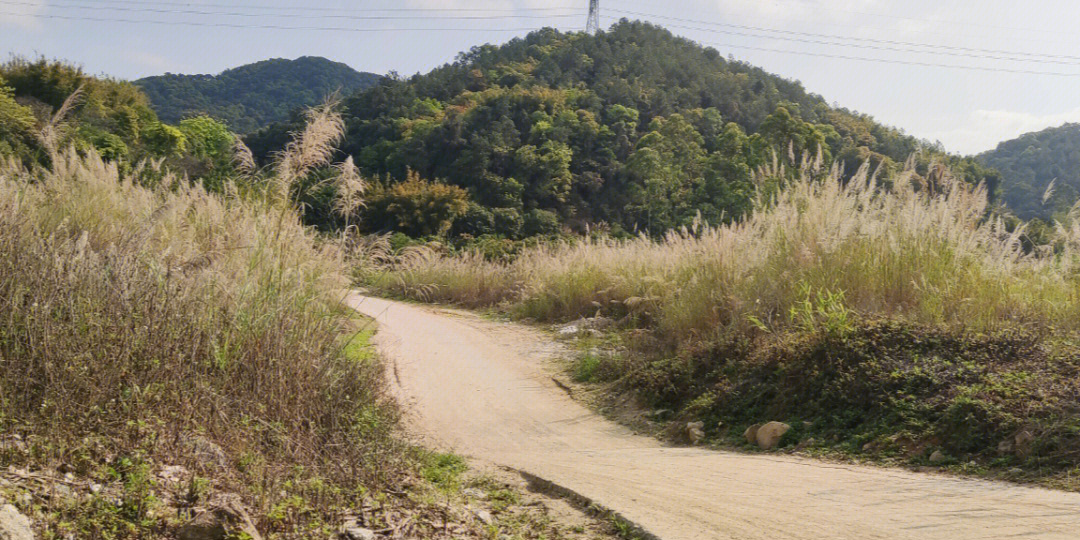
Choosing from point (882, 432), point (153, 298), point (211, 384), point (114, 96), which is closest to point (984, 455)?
point (882, 432)

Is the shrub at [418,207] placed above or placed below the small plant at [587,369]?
above

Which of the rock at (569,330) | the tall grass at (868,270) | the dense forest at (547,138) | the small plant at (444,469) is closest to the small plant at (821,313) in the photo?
the tall grass at (868,270)

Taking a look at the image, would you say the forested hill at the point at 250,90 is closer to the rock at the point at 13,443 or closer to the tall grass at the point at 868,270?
the tall grass at the point at 868,270

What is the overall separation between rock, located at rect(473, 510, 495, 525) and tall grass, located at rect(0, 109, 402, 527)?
1.80ft

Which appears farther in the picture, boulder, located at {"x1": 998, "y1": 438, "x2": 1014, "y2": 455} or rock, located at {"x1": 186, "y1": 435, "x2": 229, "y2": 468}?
boulder, located at {"x1": 998, "y1": 438, "x2": 1014, "y2": 455}

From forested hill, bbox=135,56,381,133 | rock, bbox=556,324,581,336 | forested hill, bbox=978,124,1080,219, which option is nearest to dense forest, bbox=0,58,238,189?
rock, bbox=556,324,581,336

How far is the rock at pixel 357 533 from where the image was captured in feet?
13.3

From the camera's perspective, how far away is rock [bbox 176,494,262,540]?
365cm

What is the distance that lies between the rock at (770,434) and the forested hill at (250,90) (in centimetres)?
7391

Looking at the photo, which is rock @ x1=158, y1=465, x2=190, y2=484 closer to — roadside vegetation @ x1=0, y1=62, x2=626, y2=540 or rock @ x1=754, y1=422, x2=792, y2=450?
roadside vegetation @ x1=0, y1=62, x2=626, y2=540

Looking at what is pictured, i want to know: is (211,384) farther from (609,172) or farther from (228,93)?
(228,93)

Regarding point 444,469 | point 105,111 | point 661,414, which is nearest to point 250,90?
point 105,111

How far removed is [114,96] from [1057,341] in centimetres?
4795

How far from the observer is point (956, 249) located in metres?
8.50
